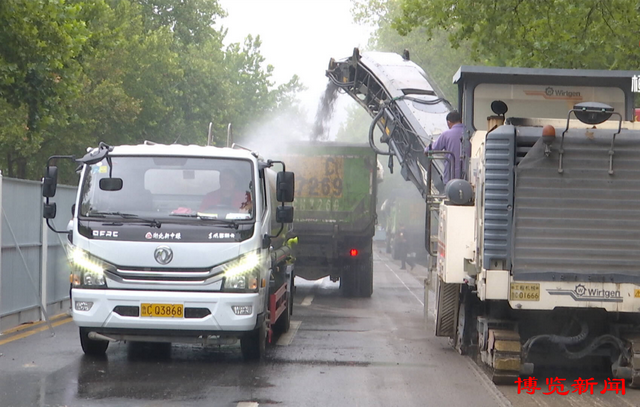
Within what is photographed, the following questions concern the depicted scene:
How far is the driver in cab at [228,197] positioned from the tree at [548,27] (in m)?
7.31

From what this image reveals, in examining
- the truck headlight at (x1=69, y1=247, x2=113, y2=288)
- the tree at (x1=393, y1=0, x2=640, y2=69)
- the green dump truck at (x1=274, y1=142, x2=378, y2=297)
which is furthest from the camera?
the green dump truck at (x1=274, y1=142, x2=378, y2=297)

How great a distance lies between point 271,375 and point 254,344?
3.03 feet

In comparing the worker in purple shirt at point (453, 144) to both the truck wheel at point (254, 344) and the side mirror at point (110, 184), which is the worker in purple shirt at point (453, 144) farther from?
the side mirror at point (110, 184)

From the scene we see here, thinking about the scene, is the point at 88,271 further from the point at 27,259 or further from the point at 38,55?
the point at 38,55

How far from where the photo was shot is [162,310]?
32.1ft

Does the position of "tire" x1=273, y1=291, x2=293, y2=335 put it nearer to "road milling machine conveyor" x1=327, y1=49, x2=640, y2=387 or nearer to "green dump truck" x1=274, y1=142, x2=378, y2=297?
"road milling machine conveyor" x1=327, y1=49, x2=640, y2=387

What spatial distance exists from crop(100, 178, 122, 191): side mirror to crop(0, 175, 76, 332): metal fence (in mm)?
2807

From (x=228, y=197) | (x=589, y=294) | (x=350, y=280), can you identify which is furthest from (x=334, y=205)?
(x=589, y=294)

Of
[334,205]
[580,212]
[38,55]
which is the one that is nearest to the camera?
[580,212]

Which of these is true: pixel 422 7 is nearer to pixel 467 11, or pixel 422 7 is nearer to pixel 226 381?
pixel 467 11

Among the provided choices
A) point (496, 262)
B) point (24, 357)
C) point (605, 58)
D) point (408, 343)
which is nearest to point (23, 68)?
point (24, 357)

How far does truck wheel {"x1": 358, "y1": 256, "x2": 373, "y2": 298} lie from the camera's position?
803 inches

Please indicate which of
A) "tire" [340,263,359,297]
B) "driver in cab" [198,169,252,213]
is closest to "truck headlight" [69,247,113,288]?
"driver in cab" [198,169,252,213]

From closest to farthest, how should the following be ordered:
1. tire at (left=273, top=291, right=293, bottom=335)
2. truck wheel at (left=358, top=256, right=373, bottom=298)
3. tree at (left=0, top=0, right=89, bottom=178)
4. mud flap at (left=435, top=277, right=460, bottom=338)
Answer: mud flap at (left=435, top=277, right=460, bottom=338) → tire at (left=273, top=291, right=293, bottom=335) → tree at (left=0, top=0, right=89, bottom=178) → truck wheel at (left=358, top=256, right=373, bottom=298)
